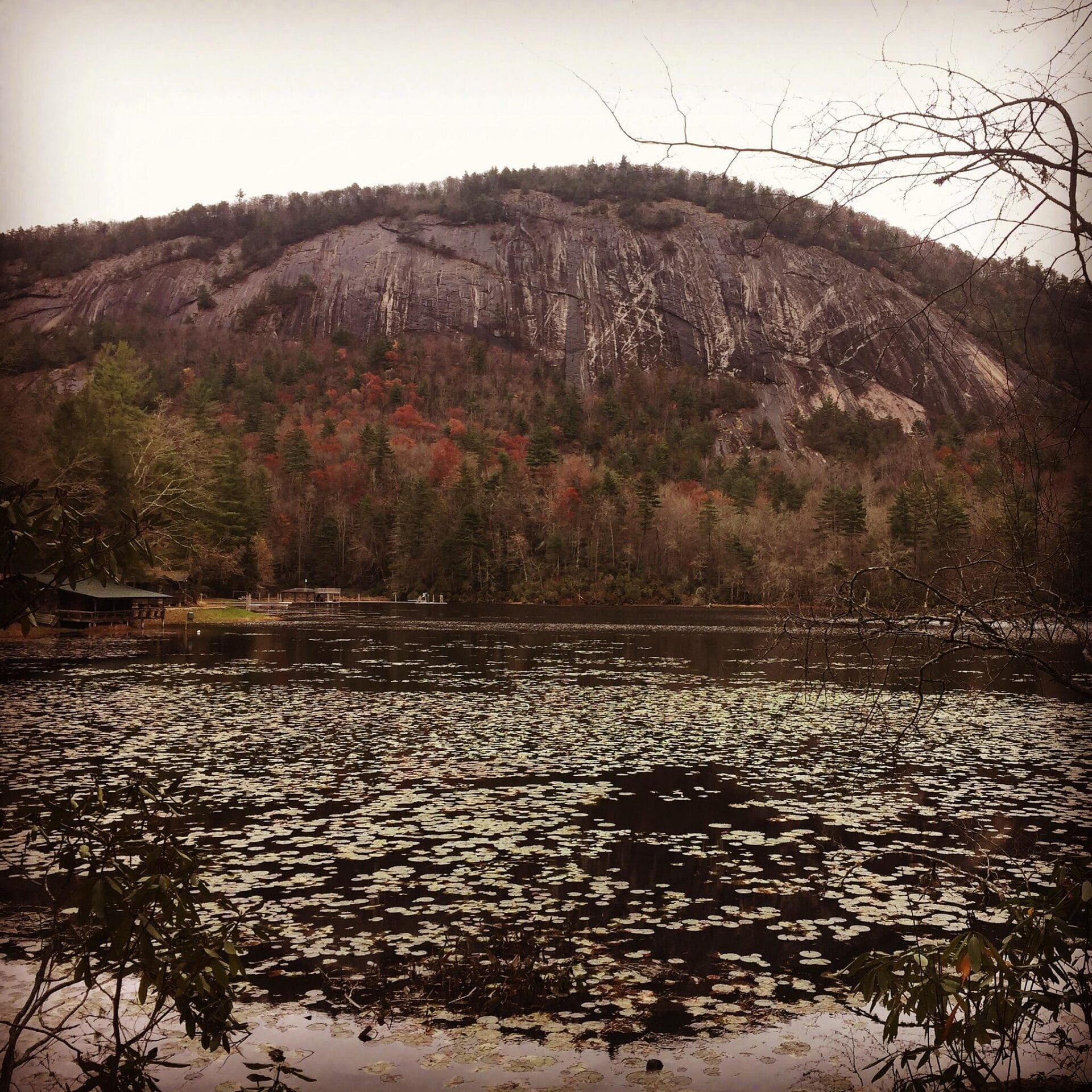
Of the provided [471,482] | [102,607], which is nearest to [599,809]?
[102,607]

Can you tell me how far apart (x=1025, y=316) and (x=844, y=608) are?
3.89 feet

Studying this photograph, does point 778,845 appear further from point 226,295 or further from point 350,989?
point 226,295

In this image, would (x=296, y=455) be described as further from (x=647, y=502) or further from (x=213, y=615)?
(x=213, y=615)

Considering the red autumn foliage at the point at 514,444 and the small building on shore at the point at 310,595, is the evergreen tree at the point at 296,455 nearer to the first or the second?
the small building on shore at the point at 310,595

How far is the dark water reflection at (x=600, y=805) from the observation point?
5.77 m

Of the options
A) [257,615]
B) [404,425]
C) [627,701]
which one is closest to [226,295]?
[404,425]

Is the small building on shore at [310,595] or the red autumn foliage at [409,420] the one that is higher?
the red autumn foliage at [409,420]

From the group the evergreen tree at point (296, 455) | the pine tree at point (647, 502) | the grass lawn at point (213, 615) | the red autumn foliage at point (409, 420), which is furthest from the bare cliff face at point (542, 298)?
the grass lawn at point (213, 615)

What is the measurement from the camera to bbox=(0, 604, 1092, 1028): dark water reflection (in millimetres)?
5766

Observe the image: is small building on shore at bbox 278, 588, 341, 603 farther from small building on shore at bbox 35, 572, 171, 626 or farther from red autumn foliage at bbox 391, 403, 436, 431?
red autumn foliage at bbox 391, 403, 436, 431

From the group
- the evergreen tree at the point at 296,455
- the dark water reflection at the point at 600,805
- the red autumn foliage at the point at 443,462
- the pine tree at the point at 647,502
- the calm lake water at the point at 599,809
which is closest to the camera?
the calm lake water at the point at 599,809

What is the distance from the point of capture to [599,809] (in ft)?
30.3

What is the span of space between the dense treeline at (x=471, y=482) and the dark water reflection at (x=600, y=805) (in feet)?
9.35

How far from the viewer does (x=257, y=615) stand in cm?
4906
